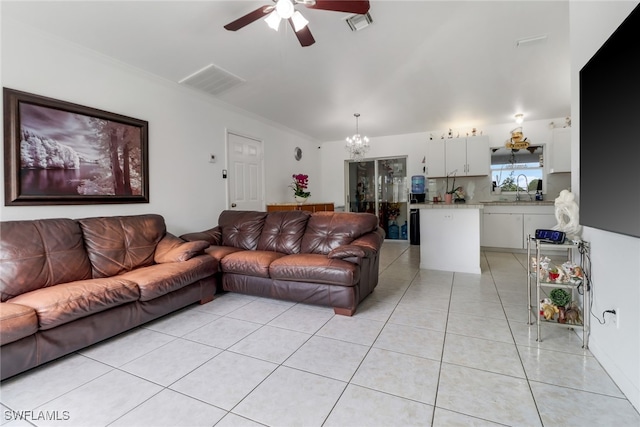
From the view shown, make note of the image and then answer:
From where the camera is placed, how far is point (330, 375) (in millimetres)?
1688

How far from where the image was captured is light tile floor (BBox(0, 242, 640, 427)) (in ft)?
4.50

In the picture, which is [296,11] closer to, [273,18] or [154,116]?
[273,18]

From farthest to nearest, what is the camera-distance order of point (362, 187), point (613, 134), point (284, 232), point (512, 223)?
point (362, 187) < point (512, 223) < point (284, 232) < point (613, 134)

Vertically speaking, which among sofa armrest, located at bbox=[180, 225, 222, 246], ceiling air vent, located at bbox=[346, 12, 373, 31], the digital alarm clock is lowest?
sofa armrest, located at bbox=[180, 225, 222, 246]

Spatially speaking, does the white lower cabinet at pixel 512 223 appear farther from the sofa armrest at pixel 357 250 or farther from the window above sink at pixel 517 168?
the sofa armrest at pixel 357 250

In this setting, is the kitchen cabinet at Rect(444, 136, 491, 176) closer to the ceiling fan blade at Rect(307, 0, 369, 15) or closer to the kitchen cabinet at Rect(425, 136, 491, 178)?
the kitchen cabinet at Rect(425, 136, 491, 178)

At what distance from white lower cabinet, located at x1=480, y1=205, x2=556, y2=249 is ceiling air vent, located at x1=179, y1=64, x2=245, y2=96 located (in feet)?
16.4

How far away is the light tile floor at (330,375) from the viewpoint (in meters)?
1.37

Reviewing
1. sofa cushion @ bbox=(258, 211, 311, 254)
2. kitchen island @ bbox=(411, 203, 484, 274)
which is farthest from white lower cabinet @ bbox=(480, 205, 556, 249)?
sofa cushion @ bbox=(258, 211, 311, 254)

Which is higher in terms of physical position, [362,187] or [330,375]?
[362,187]

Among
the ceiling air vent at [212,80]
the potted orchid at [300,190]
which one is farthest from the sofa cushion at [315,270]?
the potted orchid at [300,190]

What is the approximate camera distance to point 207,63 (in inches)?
126

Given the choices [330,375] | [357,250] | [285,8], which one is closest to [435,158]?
[357,250]

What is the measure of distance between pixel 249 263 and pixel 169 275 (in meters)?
0.77
